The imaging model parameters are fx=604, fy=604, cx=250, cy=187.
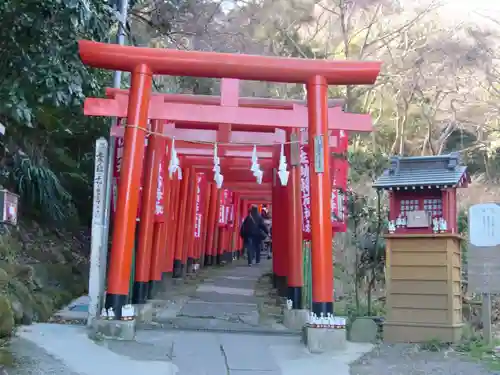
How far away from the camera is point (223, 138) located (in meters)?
10.8

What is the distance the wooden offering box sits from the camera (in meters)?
8.52

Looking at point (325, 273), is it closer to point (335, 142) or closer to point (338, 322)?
point (338, 322)

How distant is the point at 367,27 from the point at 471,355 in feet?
44.0

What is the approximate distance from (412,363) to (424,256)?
6.00 ft

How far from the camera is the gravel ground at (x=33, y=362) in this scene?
19.9 ft

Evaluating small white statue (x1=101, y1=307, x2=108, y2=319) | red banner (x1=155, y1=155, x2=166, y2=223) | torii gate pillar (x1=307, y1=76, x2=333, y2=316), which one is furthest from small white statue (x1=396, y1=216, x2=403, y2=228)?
small white statue (x1=101, y1=307, x2=108, y2=319)

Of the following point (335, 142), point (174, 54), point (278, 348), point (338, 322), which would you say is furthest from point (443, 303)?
point (174, 54)

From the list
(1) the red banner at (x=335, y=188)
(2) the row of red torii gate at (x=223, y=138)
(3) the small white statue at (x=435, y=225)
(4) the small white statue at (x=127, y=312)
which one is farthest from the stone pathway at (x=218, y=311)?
(3) the small white statue at (x=435, y=225)

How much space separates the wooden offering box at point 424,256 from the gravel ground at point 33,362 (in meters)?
4.61

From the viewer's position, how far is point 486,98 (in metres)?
21.5

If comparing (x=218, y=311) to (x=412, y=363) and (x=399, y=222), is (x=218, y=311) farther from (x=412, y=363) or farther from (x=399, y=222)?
(x=412, y=363)

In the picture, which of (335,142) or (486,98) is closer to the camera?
(335,142)

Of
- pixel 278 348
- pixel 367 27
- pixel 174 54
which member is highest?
pixel 367 27

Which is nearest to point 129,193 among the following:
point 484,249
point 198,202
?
point 484,249
